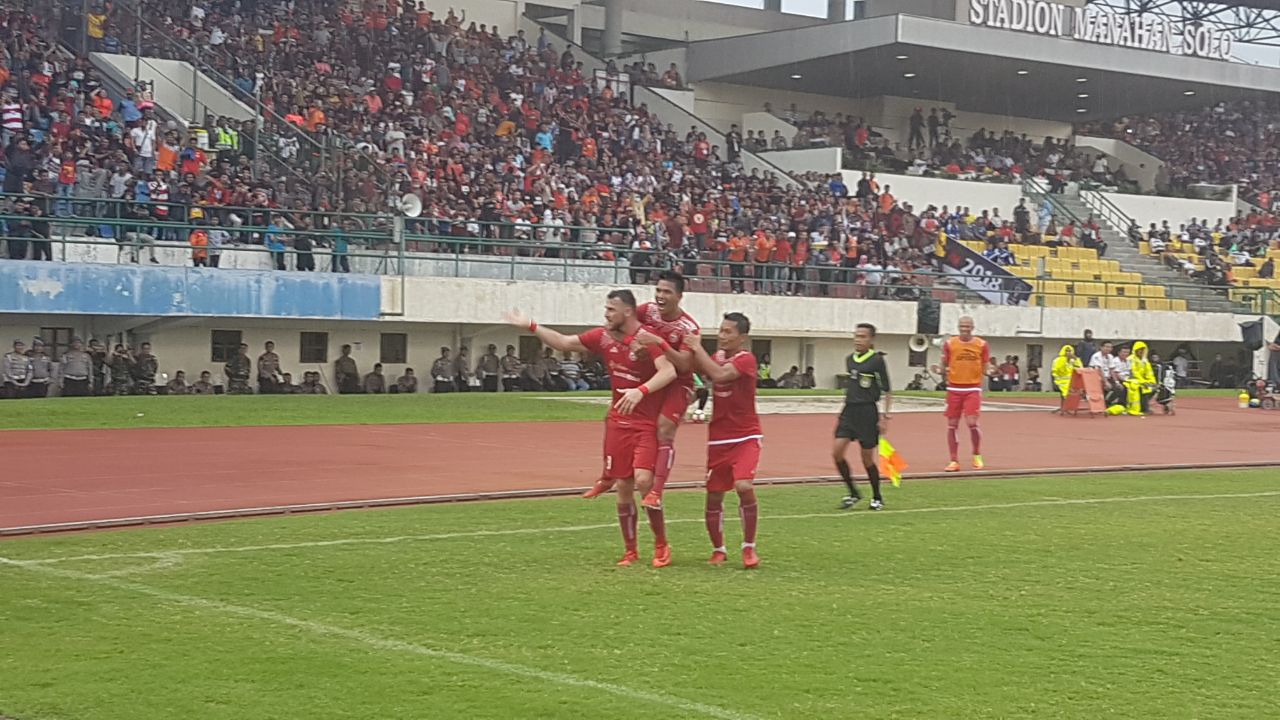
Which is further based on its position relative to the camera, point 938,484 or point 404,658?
point 938,484

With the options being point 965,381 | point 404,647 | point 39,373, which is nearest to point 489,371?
point 39,373

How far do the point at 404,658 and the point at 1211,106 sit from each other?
65.5 meters

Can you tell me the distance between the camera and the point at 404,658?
29.1 feet

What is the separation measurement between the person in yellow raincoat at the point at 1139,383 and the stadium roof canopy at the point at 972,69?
57.9 ft

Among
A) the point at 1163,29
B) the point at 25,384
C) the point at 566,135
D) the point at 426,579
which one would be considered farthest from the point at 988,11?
the point at 426,579

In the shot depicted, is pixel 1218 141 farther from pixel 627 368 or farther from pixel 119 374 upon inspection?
pixel 627 368

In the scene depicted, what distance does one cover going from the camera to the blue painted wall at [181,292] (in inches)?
1227

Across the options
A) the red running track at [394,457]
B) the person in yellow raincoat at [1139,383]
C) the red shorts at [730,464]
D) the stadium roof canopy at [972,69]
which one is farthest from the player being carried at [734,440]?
the stadium roof canopy at [972,69]

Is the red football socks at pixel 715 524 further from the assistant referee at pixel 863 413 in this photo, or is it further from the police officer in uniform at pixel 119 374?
the police officer in uniform at pixel 119 374

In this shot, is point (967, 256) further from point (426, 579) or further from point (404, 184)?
point (426, 579)

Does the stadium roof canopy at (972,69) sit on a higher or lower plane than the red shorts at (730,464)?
higher

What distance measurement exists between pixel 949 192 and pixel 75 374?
3319 cm

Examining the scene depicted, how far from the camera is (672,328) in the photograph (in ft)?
40.4

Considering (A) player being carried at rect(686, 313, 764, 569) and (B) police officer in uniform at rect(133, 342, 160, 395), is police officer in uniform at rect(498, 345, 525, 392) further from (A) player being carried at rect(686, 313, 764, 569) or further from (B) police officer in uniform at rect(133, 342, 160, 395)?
(A) player being carried at rect(686, 313, 764, 569)
